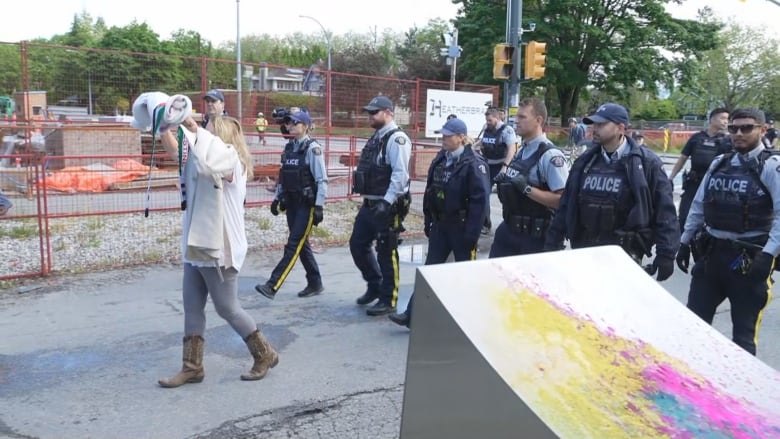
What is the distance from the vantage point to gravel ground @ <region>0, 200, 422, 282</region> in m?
7.34

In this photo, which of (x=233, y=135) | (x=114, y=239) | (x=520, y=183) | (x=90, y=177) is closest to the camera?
(x=233, y=135)

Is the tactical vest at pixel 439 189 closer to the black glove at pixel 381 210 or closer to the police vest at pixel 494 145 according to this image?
the black glove at pixel 381 210

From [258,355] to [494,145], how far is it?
648 centimetres

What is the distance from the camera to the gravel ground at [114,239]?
734 centimetres

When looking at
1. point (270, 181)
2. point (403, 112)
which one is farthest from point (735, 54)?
point (270, 181)

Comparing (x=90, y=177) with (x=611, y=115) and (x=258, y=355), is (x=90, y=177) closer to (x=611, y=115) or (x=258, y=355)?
(x=258, y=355)

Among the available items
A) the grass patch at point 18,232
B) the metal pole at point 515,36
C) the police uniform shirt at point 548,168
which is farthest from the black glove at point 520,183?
the metal pole at point 515,36

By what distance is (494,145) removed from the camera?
392 inches

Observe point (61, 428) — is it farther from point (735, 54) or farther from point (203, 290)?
point (735, 54)

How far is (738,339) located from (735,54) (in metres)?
59.1

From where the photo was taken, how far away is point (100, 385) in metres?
4.22

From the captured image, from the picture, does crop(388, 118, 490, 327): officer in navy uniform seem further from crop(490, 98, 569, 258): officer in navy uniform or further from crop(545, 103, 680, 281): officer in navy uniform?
crop(545, 103, 680, 281): officer in navy uniform

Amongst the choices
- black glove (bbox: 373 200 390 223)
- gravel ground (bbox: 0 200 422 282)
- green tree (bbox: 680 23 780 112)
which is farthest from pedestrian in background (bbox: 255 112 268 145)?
green tree (bbox: 680 23 780 112)

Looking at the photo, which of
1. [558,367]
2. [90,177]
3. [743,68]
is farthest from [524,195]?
[743,68]
